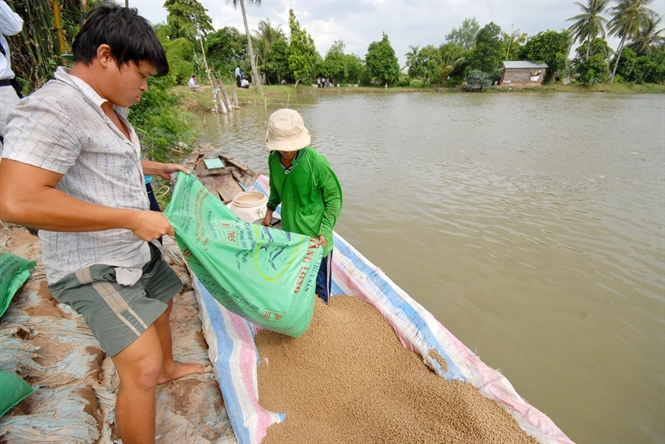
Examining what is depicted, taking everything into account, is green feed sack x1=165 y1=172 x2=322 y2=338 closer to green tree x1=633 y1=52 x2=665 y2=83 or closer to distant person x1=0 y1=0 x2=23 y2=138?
distant person x1=0 y1=0 x2=23 y2=138

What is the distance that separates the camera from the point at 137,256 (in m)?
1.09

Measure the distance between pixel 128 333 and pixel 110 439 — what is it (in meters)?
0.64

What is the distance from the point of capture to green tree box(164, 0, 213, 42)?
20.2 m

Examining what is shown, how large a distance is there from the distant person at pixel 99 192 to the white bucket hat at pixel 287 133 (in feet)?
2.04

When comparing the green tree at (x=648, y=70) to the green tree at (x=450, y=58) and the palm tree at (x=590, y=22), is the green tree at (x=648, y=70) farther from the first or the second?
the green tree at (x=450, y=58)

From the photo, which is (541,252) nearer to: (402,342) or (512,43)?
(402,342)

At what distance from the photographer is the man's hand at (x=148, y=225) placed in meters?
0.91

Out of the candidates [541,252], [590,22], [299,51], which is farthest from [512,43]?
[541,252]

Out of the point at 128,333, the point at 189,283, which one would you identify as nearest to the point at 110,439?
the point at 128,333

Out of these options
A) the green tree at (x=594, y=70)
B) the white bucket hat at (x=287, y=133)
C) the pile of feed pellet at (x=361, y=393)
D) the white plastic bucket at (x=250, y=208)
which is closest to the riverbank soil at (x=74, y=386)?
the pile of feed pellet at (x=361, y=393)

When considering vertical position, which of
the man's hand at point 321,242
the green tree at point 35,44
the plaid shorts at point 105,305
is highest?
the green tree at point 35,44

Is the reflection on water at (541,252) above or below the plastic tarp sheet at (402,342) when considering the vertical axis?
below

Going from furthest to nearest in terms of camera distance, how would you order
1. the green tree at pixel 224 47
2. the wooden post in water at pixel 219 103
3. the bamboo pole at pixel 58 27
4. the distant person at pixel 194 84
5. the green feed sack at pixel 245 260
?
the green tree at pixel 224 47 < the distant person at pixel 194 84 < the wooden post in water at pixel 219 103 < the bamboo pole at pixel 58 27 < the green feed sack at pixel 245 260

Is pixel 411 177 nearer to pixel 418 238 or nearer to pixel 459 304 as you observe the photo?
pixel 418 238
